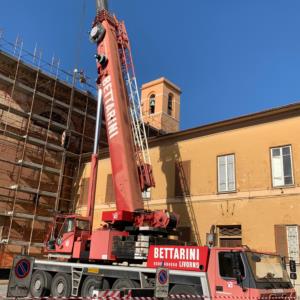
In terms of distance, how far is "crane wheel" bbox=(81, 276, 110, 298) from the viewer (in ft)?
38.0

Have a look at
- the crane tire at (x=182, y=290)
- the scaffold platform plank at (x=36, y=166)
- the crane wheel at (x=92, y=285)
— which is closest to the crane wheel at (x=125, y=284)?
the crane wheel at (x=92, y=285)

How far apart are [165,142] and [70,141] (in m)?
7.82

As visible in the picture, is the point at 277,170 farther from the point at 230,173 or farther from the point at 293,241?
the point at 293,241

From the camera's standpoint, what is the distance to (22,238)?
2256 centimetres

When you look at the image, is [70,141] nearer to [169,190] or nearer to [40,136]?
[40,136]

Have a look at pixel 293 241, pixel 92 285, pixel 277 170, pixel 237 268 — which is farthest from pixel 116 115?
pixel 293 241

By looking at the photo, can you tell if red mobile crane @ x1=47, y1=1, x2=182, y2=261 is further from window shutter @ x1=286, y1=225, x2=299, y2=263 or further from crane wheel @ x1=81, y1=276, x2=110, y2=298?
window shutter @ x1=286, y1=225, x2=299, y2=263

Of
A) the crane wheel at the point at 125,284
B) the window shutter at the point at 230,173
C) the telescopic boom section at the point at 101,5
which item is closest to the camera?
the crane wheel at the point at 125,284

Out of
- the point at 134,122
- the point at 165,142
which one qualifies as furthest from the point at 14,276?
the point at 165,142

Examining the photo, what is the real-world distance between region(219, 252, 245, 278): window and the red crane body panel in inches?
164

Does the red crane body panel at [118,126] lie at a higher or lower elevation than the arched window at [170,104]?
lower

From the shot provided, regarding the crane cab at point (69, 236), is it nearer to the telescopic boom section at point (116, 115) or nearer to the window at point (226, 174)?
the telescopic boom section at point (116, 115)

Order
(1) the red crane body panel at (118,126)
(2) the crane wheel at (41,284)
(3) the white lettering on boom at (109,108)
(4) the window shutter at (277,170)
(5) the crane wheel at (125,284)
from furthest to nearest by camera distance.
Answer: (4) the window shutter at (277,170)
(3) the white lettering on boom at (109,108)
(2) the crane wheel at (41,284)
(1) the red crane body panel at (118,126)
(5) the crane wheel at (125,284)

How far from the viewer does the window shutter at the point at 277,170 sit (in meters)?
17.2
